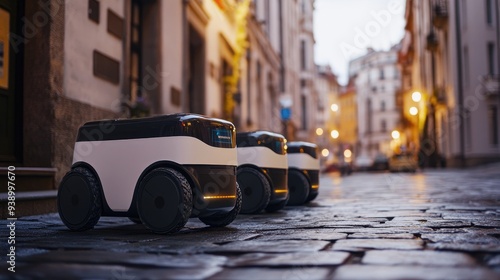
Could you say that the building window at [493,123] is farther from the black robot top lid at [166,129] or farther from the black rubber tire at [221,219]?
the black robot top lid at [166,129]

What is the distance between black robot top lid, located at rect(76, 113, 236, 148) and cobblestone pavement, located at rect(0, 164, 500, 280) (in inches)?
32.2

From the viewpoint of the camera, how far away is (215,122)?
5344mm

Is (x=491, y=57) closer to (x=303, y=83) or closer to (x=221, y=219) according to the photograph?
(x=303, y=83)

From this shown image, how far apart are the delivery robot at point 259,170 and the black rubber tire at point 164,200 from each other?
6.74 feet

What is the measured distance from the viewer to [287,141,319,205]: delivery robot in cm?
884

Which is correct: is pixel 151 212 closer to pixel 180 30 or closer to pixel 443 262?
pixel 443 262

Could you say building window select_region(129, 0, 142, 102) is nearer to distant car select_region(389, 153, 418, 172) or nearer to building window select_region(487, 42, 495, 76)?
building window select_region(487, 42, 495, 76)

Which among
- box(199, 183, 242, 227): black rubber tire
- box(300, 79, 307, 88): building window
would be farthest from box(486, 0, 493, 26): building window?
box(199, 183, 242, 227): black rubber tire

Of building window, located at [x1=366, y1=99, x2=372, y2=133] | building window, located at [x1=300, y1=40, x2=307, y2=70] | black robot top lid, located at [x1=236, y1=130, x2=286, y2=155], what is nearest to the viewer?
black robot top lid, located at [x1=236, y1=130, x2=286, y2=155]

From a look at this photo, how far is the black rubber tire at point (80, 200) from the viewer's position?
17.7 feet

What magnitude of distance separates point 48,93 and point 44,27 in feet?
2.87

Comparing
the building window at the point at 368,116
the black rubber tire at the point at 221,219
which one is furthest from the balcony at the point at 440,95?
the building window at the point at 368,116

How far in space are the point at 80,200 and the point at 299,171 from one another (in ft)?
13.4

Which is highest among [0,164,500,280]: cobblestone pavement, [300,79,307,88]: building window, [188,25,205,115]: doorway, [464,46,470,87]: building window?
[300,79,307,88]: building window
